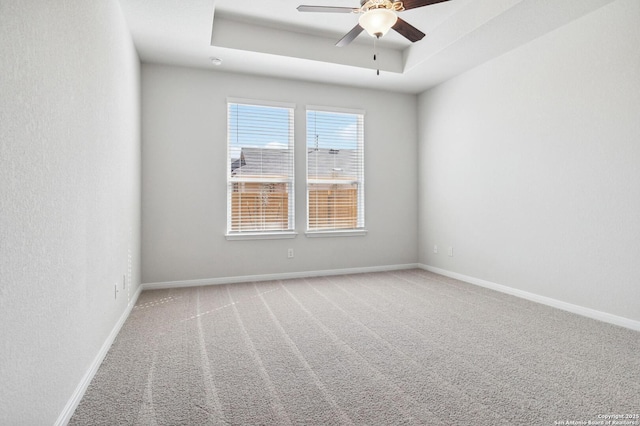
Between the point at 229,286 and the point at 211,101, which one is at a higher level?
the point at 211,101

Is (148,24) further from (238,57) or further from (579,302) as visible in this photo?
(579,302)

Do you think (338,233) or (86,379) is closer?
(86,379)

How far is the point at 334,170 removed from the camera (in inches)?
192

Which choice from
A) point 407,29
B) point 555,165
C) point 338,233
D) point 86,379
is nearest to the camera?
point 86,379

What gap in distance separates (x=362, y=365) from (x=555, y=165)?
8.92ft

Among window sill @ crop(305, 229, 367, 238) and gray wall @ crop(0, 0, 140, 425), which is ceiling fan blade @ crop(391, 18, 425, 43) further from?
window sill @ crop(305, 229, 367, 238)

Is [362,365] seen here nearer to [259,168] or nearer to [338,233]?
[338,233]

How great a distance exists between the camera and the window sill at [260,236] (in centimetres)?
433

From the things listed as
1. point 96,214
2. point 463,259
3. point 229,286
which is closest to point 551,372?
point 463,259

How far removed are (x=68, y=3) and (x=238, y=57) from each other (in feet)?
7.69

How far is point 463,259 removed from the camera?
175 inches

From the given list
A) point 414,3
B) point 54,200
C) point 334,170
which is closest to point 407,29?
point 414,3

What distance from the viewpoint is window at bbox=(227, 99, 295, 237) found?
438 cm

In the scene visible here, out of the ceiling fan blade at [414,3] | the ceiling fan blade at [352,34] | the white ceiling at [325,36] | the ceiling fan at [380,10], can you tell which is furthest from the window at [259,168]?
the ceiling fan blade at [414,3]
